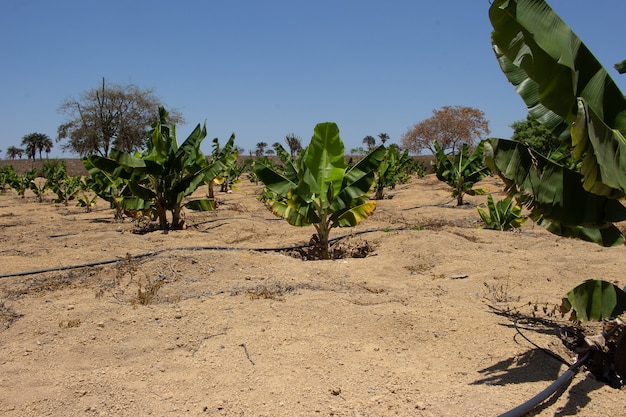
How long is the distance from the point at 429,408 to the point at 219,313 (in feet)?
7.84

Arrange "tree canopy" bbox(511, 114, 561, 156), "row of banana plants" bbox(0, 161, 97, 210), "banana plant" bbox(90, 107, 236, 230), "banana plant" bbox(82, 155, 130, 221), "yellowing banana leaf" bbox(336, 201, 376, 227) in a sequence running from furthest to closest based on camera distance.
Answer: "tree canopy" bbox(511, 114, 561, 156)
"row of banana plants" bbox(0, 161, 97, 210)
"banana plant" bbox(82, 155, 130, 221)
"banana plant" bbox(90, 107, 236, 230)
"yellowing banana leaf" bbox(336, 201, 376, 227)

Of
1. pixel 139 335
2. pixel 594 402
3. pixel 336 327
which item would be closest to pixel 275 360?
pixel 336 327

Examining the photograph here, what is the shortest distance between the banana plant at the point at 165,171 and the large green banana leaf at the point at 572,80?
8.02 meters

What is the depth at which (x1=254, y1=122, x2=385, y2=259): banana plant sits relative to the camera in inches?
285

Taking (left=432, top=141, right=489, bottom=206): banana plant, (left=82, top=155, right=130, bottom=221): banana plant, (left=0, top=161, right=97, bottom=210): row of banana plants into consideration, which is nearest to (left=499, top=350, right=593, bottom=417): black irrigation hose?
(left=82, top=155, right=130, bottom=221): banana plant

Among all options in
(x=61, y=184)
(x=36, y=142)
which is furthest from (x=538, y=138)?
(x=36, y=142)

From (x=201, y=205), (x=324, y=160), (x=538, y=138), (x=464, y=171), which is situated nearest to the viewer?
(x=324, y=160)

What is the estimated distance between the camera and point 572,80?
114 inches

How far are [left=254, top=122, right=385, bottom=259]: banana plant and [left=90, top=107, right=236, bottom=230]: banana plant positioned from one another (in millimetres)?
3188

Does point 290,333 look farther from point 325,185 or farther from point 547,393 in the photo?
point 325,185

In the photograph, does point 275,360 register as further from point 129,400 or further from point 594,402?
point 594,402

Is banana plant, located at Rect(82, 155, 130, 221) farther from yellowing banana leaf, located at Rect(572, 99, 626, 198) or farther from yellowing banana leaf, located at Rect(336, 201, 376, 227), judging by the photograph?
yellowing banana leaf, located at Rect(572, 99, 626, 198)

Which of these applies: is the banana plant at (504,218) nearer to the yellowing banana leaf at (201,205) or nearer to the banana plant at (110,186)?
the yellowing banana leaf at (201,205)

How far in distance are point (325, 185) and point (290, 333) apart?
11.2ft
